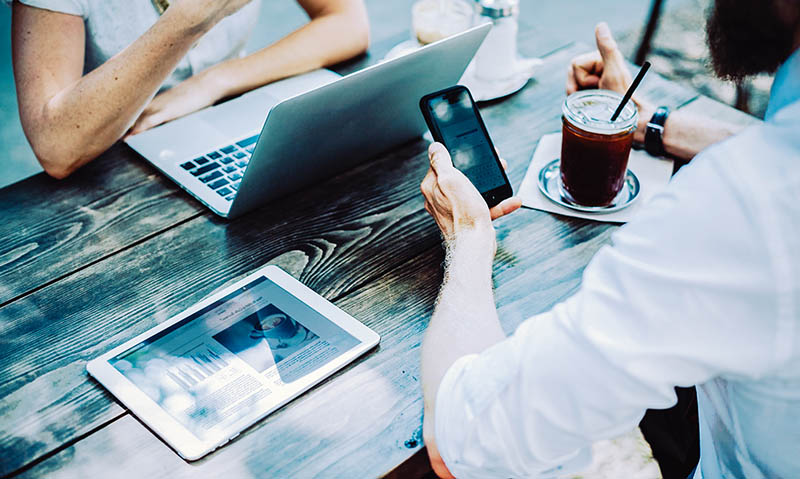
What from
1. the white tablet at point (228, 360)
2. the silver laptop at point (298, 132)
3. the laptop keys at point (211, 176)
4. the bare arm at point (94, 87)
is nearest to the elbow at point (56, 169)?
the bare arm at point (94, 87)

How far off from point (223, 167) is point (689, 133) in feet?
2.58

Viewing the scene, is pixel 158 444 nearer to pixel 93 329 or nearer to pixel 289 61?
pixel 93 329

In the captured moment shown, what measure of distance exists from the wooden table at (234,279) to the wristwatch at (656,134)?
169mm

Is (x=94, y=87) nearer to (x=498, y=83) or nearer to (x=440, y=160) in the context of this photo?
(x=440, y=160)

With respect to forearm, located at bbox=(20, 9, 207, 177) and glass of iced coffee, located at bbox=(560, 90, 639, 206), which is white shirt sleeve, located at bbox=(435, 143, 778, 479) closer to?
glass of iced coffee, located at bbox=(560, 90, 639, 206)

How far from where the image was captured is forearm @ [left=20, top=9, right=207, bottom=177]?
110 centimetres

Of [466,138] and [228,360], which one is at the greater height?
[466,138]

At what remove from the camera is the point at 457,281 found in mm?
823

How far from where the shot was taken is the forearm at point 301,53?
1301 mm

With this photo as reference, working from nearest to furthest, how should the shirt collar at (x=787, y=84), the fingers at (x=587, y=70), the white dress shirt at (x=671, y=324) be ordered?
the white dress shirt at (x=671, y=324) < the shirt collar at (x=787, y=84) < the fingers at (x=587, y=70)

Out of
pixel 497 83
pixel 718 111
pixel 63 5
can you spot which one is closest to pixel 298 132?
pixel 497 83

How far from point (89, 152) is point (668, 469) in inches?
42.5

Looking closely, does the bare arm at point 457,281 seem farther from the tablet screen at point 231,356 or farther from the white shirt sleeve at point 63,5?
the white shirt sleeve at point 63,5

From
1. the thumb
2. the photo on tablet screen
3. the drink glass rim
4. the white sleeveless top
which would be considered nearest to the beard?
the drink glass rim
